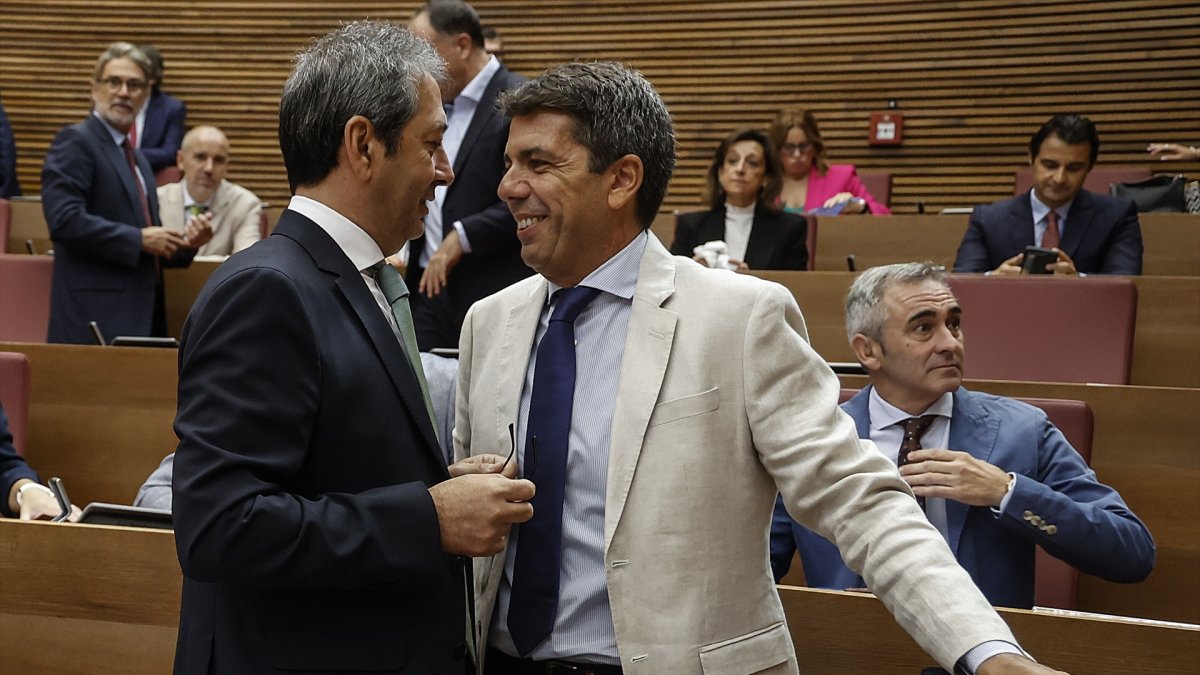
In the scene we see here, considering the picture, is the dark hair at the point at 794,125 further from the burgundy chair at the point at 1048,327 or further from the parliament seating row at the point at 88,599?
the parliament seating row at the point at 88,599

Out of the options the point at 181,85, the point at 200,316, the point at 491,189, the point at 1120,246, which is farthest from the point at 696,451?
the point at 181,85

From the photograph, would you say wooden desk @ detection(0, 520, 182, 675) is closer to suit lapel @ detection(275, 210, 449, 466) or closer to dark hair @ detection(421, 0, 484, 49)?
suit lapel @ detection(275, 210, 449, 466)

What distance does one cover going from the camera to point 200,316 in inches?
42.9

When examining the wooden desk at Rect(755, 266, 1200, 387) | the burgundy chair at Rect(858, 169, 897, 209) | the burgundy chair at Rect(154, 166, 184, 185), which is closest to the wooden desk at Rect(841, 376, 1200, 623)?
the wooden desk at Rect(755, 266, 1200, 387)

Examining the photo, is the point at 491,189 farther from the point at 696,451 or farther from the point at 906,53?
the point at 906,53

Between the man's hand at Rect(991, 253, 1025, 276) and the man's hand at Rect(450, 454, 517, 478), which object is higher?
the man's hand at Rect(991, 253, 1025, 276)

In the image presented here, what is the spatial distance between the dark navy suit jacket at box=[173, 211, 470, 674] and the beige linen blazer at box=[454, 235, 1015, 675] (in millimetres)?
190

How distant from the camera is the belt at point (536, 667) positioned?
1.26 m

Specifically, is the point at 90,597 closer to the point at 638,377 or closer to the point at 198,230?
the point at 638,377

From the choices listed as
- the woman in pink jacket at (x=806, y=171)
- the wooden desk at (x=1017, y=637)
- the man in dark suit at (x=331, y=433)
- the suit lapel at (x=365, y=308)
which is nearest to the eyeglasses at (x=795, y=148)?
the woman in pink jacket at (x=806, y=171)

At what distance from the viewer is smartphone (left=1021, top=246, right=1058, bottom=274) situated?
3424mm

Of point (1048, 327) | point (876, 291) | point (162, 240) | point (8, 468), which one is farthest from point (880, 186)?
point (8, 468)

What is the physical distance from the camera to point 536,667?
1296 mm

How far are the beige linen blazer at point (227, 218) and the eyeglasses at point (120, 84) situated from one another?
87 cm
